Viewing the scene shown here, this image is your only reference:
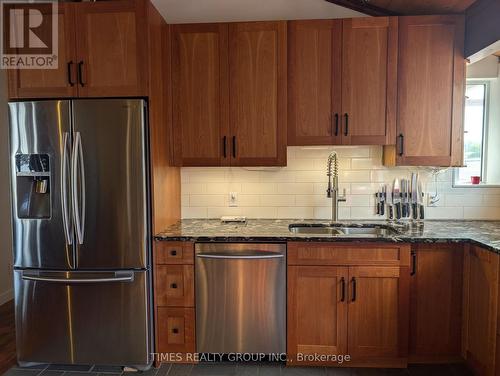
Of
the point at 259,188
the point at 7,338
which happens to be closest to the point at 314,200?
the point at 259,188

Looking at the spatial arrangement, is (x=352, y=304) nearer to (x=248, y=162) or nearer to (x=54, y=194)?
(x=248, y=162)

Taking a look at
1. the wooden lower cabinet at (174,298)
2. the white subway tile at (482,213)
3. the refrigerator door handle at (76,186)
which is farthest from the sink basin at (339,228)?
the refrigerator door handle at (76,186)

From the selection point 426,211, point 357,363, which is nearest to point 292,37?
point 426,211

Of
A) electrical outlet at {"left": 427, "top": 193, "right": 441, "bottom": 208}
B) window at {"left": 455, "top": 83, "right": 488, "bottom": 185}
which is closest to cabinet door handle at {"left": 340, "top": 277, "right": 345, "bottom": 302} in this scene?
electrical outlet at {"left": 427, "top": 193, "right": 441, "bottom": 208}

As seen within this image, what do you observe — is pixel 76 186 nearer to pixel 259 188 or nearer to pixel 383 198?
pixel 259 188

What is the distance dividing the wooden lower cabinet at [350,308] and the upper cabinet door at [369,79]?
0.86 m

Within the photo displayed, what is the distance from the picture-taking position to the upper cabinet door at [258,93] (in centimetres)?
237

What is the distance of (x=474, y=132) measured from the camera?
275 centimetres

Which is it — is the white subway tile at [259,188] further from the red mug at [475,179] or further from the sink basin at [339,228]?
the red mug at [475,179]

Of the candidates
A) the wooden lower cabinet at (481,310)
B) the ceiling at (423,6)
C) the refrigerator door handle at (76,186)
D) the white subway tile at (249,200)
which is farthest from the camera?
the white subway tile at (249,200)

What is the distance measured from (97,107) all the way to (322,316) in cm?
195

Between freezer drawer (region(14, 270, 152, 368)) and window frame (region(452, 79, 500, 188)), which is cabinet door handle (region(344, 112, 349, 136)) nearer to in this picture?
window frame (region(452, 79, 500, 188))

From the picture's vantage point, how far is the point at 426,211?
2689mm

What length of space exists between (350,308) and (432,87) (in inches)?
64.6
